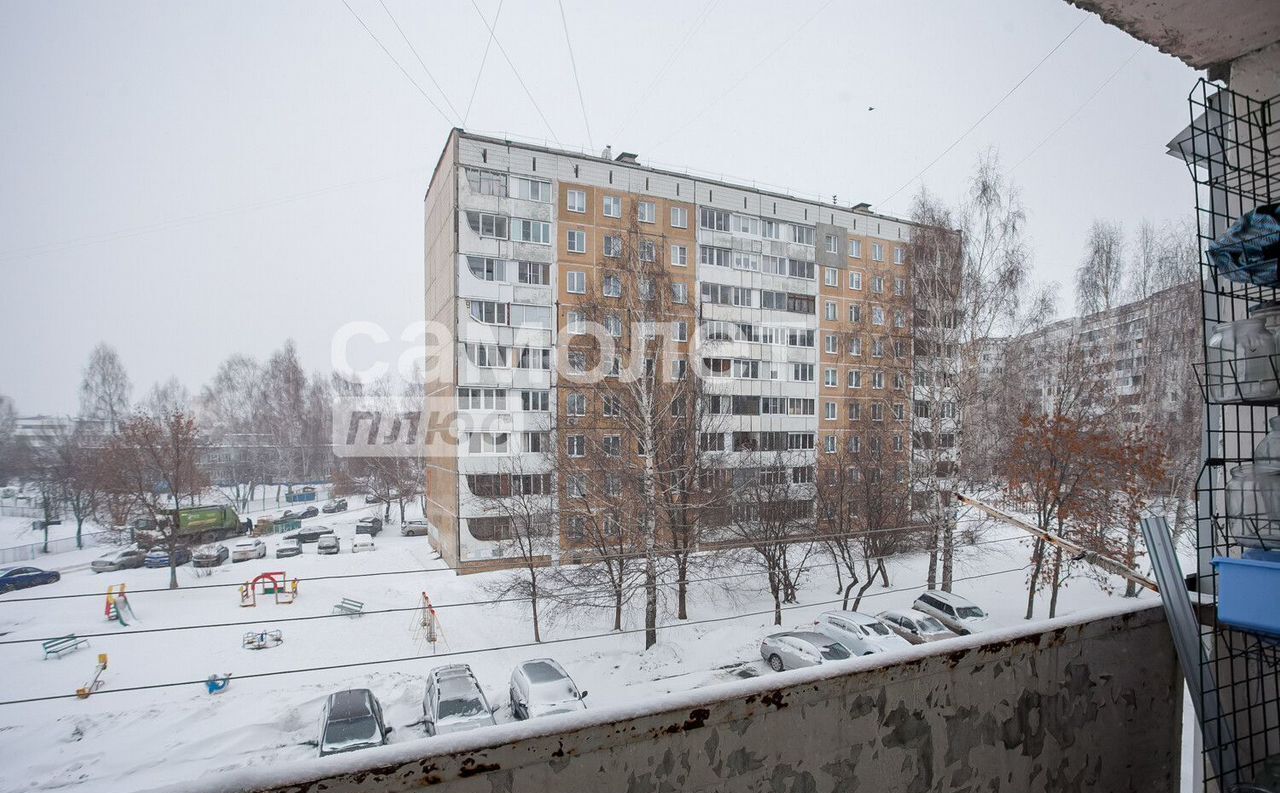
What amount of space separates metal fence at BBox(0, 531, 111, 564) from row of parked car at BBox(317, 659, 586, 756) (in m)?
6.91

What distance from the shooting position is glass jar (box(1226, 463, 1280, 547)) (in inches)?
51.3

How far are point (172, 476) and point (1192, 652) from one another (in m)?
14.0

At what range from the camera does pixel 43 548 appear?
1060 cm

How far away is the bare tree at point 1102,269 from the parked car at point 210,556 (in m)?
22.8

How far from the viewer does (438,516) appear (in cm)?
1711

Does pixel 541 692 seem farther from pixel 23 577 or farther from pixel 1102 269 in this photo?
pixel 1102 269

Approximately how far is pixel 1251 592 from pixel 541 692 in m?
7.36

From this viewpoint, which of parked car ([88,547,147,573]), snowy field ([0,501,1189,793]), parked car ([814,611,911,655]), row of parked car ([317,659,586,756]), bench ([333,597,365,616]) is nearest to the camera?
row of parked car ([317,659,586,756])

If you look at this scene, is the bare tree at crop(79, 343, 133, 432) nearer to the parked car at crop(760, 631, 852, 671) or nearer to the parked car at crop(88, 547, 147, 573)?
the parked car at crop(88, 547, 147, 573)

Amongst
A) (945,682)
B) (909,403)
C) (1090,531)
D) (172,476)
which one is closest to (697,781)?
(945,682)

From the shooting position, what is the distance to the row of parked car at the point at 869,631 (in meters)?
8.57

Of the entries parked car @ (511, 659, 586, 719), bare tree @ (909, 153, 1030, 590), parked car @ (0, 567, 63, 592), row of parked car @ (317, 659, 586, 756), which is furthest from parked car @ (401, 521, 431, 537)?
bare tree @ (909, 153, 1030, 590)

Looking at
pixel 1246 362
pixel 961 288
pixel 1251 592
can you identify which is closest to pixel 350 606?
pixel 1251 592

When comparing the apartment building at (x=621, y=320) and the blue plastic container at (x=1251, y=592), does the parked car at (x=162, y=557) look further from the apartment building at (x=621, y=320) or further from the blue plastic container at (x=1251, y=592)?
the blue plastic container at (x=1251, y=592)
